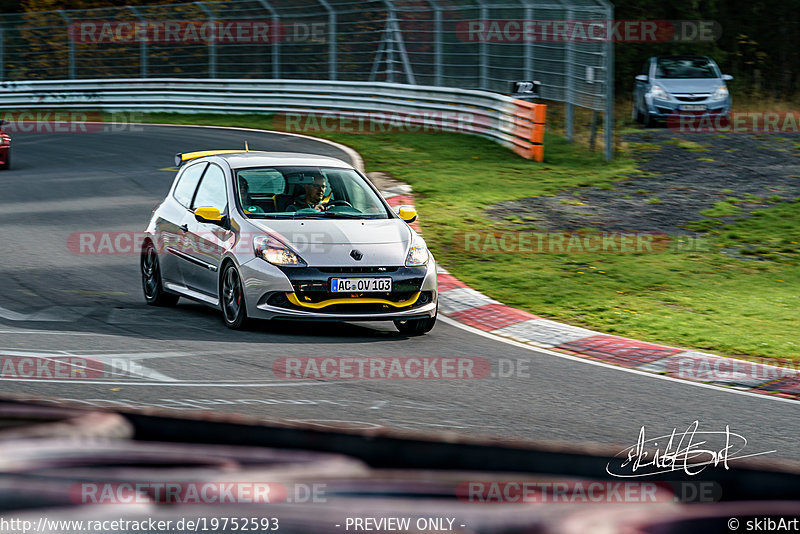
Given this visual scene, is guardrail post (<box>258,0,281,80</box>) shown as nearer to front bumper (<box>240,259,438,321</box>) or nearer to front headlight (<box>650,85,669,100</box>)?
front headlight (<box>650,85,669,100</box>)

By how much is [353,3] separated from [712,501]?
27.5 m

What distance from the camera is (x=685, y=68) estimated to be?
2745cm

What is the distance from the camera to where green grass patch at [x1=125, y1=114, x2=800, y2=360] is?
1056 cm

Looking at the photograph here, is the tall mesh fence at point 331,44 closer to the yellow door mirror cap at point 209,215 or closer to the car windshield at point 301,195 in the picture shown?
the car windshield at point 301,195

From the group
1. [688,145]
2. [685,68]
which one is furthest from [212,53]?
[688,145]

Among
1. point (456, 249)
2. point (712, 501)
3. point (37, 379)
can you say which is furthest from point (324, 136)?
point (712, 501)

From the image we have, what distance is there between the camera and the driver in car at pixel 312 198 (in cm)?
1035

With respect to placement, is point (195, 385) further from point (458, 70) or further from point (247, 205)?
point (458, 70)

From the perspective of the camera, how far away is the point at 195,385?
7.52 m

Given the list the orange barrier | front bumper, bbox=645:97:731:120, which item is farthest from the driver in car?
front bumper, bbox=645:97:731:120

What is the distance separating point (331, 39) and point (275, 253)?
2144 cm

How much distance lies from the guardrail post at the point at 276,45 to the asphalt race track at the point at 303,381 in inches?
720

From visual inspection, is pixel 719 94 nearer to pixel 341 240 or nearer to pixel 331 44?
pixel 331 44

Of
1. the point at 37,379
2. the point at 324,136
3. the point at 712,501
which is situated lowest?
the point at 324,136
